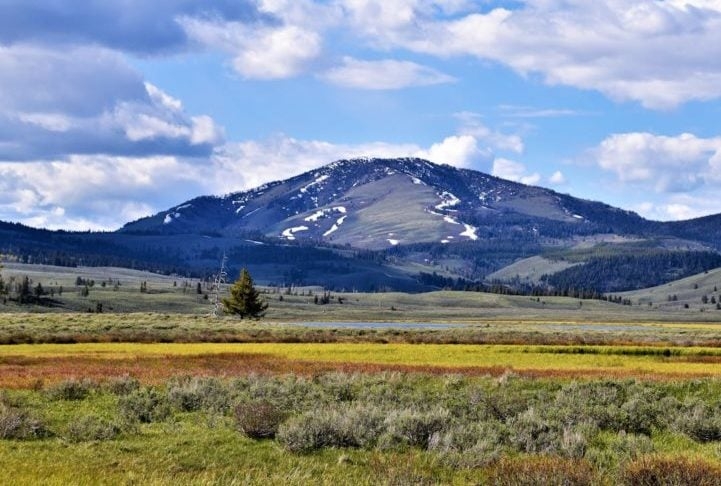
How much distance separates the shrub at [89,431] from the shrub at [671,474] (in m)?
11.5

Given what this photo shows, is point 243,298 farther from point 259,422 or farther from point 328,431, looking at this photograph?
point 328,431

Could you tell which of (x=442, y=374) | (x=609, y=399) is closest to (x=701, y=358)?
(x=442, y=374)

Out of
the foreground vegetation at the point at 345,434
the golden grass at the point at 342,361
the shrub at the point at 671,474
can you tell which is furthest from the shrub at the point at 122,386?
the shrub at the point at 671,474

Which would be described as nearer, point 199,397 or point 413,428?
point 413,428

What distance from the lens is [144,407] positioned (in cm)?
2359

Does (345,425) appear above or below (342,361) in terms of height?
above

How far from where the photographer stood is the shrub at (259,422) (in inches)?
800

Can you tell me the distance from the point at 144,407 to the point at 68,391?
4255mm

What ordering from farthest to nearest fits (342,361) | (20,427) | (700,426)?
1. (342,361)
2. (700,426)
3. (20,427)

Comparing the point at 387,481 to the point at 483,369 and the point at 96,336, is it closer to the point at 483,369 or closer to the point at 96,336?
the point at 483,369

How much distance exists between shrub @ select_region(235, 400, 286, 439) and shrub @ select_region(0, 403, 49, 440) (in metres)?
4.56

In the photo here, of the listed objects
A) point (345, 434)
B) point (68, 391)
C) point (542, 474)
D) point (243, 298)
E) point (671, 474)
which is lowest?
point (68, 391)

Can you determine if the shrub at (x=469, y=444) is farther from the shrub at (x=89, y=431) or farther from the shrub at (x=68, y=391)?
the shrub at (x=68, y=391)

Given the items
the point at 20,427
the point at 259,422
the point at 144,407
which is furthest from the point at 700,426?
the point at 20,427
